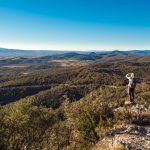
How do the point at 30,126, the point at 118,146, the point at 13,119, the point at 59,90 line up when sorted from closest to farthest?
the point at 118,146 → the point at 13,119 → the point at 30,126 → the point at 59,90

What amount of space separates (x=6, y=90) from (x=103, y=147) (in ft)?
411

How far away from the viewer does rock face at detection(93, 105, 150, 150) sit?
556 inches

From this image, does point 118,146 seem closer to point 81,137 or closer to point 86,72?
point 81,137

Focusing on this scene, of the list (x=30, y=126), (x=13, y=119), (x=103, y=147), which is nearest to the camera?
(x=103, y=147)

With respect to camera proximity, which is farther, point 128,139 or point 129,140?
point 128,139

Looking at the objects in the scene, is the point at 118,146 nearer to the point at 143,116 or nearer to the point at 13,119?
the point at 143,116

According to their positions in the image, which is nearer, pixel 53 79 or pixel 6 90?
pixel 6 90

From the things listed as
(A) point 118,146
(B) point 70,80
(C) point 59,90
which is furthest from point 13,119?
(B) point 70,80

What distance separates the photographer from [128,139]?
15.4 metres

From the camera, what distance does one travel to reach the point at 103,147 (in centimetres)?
1481

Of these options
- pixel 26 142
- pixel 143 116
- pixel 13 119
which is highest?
pixel 143 116

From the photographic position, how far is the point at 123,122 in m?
18.5

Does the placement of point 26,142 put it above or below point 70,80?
above

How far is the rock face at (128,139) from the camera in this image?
1412 cm
